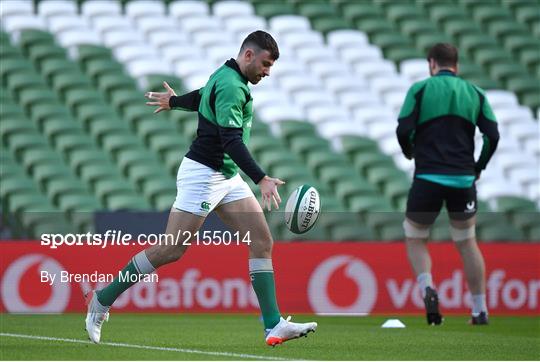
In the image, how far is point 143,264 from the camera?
22.9ft

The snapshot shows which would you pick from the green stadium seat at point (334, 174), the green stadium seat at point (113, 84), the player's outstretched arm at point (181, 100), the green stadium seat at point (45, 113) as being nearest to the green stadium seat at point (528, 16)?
the green stadium seat at point (334, 174)

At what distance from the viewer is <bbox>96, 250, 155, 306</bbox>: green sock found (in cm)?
699

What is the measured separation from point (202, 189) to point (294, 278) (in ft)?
15.3

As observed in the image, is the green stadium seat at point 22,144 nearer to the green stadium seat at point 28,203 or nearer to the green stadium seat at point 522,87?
the green stadium seat at point 28,203

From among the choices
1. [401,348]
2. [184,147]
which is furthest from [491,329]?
[184,147]

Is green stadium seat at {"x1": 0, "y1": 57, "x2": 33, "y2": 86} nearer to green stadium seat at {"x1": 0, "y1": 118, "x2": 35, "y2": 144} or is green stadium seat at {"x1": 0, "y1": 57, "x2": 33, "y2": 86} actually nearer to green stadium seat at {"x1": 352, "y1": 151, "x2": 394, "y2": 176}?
green stadium seat at {"x1": 0, "y1": 118, "x2": 35, "y2": 144}

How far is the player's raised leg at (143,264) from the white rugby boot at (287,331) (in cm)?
70

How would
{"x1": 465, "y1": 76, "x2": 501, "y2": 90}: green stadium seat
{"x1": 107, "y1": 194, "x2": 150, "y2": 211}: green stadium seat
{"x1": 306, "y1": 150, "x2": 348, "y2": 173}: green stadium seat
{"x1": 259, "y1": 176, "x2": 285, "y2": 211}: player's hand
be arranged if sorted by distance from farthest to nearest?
{"x1": 465, "y1": 76, "x2": 501, "y2": 90}: green stadium seat → {"x1": 306, "y1": 150, "x2": 348, "y2": 173}: green stadium seat → {"x1": 107, "y1": 194, "x2": 150, "y2": 211}: green stadium seat → {"x1": 259, "y1": 176, "x2": 285, "y2": 211}: player's hand

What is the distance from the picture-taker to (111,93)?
15.2 m

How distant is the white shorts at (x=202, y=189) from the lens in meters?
6.93

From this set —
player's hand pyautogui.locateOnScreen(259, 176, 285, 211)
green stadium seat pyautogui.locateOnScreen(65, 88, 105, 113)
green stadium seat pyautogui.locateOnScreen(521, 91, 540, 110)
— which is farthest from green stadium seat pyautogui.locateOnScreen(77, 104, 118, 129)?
player's hand pyautogui.locateOnScreen(259, 176, 285, 211)

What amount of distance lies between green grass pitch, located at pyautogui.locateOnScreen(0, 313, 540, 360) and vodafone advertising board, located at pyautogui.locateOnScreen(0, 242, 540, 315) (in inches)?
29.6

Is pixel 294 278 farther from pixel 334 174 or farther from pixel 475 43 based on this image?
pixel 475 43

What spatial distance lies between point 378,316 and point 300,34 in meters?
6.71
